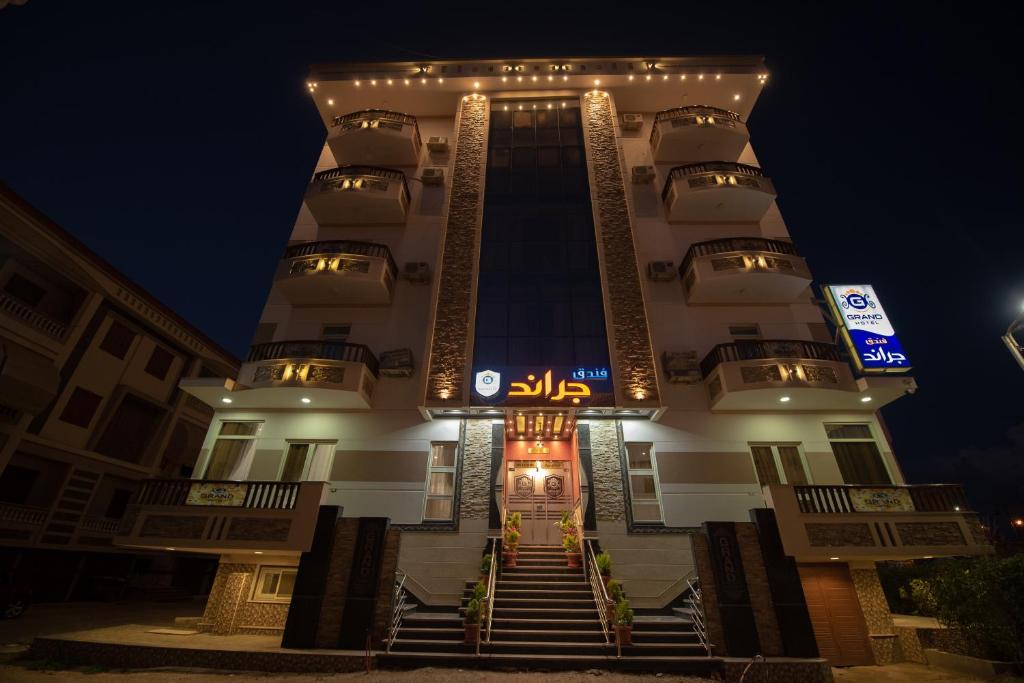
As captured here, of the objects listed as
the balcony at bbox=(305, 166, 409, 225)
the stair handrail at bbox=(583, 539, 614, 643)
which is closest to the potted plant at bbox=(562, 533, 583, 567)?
the stair handrail at bbox=(583, 539, 614, 643)

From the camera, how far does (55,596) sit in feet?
51.3

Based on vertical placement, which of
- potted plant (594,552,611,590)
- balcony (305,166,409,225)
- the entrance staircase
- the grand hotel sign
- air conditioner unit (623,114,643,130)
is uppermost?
air conditioner unit (623,114,643,130)

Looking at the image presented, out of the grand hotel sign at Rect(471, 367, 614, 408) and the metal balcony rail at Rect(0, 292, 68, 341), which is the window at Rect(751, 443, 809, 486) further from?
the metal balcony rail at Rect(0, 292, 68, 341)

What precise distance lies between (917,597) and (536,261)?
14.2m

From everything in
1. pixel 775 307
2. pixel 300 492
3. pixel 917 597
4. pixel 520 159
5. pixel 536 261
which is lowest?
pixel 917 597

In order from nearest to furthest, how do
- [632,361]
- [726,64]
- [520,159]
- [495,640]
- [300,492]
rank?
[495,640]
[300,492]
[632,361]
[520,159]
[726,64]

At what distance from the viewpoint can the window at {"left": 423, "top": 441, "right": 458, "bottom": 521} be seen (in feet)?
42.4

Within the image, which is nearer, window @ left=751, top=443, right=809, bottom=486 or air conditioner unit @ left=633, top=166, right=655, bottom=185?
window @ left=751, top=443, right=809, bottom=486

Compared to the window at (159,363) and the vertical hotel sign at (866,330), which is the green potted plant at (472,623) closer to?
the vertical hotel sign at (866,330)

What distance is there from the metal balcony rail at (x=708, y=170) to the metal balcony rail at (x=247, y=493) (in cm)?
1688

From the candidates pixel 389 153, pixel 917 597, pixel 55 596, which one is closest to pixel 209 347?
pixel 55 596

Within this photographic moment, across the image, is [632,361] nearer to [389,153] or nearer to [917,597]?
[917,597]

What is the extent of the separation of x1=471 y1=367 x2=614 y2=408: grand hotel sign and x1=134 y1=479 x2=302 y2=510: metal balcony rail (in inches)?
216

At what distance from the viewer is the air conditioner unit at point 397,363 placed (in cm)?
1438
